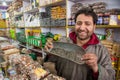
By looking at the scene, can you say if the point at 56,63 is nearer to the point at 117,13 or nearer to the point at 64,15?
the point at 117,13

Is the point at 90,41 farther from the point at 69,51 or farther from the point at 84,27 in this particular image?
the point at 69,51

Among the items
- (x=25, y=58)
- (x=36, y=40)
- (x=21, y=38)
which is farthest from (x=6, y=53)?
(x=21, y=38)

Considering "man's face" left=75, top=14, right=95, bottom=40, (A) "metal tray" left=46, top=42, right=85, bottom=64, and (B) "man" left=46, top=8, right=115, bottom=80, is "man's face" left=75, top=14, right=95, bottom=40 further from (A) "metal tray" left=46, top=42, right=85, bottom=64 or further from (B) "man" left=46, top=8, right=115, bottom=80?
(A) "metal tray" left=46, top=42, right=85, bottom=64

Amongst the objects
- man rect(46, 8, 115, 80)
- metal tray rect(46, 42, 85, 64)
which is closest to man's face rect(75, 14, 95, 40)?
man rect(46, 8, 115, 80)

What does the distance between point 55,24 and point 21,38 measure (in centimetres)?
232

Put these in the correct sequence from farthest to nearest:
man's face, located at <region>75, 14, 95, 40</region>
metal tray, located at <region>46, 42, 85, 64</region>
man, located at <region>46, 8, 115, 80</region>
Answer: man's face, located at <region>75, 14, 95, 40</region> < man, located at <region>46, 8, 115, 80</region> < metal tray, located at <region>46, 42, 85, 64</region>

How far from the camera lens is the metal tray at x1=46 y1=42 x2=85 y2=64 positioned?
90 centimetres

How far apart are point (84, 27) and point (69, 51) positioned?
38 centimetres

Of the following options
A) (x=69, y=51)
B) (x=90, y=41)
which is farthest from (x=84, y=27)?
(x=69, y=51)

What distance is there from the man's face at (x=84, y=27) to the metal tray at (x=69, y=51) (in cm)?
30

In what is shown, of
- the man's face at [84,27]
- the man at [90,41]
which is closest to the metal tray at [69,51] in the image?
the man at [90,41]

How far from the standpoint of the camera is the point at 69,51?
3.09 feet

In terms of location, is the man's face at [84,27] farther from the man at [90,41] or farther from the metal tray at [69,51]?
the metal tray at [69,51]

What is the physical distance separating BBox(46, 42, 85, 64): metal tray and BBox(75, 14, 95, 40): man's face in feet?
0.97
